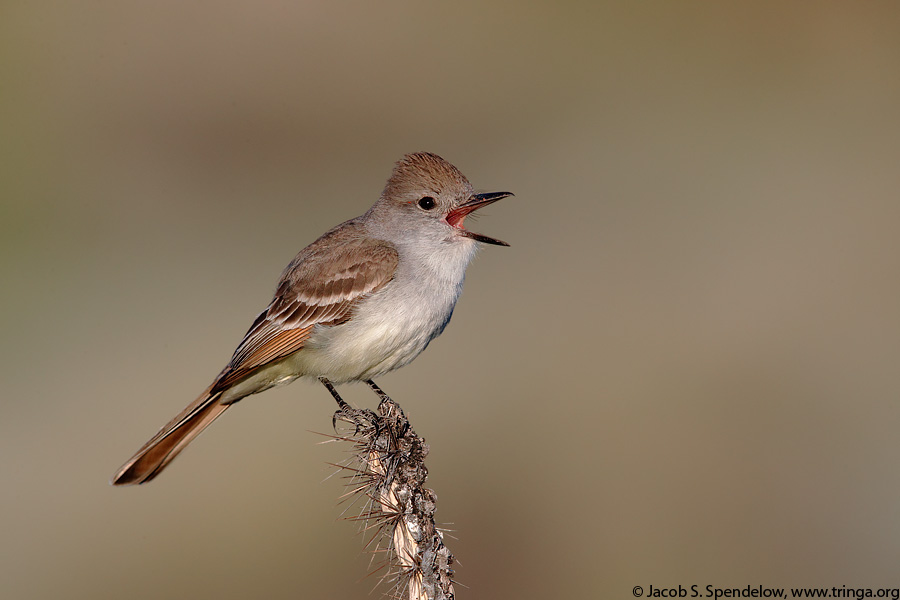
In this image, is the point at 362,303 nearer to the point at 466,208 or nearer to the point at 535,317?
the point at 466,208

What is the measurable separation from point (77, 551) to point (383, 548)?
17.2ft

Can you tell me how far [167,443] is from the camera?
511 cm

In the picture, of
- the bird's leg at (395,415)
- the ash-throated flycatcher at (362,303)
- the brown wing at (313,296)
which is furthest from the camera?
the brown wing at (313,296)

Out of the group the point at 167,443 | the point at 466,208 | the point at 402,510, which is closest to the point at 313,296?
the point at 466,208

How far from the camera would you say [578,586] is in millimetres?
7473

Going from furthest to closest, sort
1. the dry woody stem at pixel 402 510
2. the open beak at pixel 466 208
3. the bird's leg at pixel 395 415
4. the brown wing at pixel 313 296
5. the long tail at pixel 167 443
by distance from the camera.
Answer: the open beak at pixel 466 208 → the brown wing at pixel 313 296 → the long tail at pixel 167 443 → the bird's leg at pixel 395 415 → the dry woody stem at pixel 402 510

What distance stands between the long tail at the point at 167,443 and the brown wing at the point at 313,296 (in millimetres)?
169

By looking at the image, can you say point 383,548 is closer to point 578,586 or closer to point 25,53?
point 578,586

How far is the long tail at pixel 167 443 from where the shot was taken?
196 inches

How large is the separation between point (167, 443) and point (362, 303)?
130 cm

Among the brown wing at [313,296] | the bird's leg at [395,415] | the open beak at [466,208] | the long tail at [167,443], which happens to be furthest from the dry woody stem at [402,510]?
the open beak at [466,208]

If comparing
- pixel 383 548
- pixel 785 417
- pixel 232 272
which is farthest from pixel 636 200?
pixel 383 548

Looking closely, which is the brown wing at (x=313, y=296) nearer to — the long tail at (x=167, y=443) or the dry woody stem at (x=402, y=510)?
the long tail at (x=167, y=443)

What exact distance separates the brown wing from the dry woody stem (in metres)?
1.14
